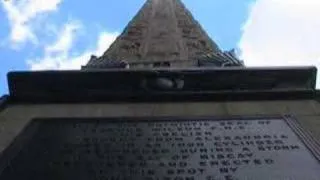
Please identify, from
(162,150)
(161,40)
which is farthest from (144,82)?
(161,40)

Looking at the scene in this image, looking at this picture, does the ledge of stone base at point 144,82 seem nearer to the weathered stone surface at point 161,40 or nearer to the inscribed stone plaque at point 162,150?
the inscribed stone plaque at point 162,150

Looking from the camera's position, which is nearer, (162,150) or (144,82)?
(162,150)

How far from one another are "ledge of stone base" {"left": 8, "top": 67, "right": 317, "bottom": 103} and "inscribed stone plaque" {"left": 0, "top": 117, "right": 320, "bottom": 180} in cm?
74

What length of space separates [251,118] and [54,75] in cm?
263

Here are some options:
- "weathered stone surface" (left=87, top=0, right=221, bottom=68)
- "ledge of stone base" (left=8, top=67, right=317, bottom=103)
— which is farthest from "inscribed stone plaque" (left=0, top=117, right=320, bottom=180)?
"weathered stone surface" (left=87, top=0, right=221, bottom=68)

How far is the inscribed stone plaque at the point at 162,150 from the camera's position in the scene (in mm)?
7770

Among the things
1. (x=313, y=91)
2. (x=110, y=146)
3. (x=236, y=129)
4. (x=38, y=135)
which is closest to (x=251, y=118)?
(x=236, y=129)

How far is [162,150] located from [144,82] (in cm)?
170

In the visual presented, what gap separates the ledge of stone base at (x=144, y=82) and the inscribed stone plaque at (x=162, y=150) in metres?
0.74

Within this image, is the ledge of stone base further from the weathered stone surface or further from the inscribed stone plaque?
the weathered stone surface

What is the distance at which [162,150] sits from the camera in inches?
326

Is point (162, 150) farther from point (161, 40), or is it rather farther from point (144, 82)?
point (161, 40)

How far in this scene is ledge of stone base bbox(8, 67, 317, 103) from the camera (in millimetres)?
9750

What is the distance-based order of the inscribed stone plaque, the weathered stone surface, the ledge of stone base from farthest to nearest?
the weathered stone surface
the ledge of stone base
the inscribed stone plaque
